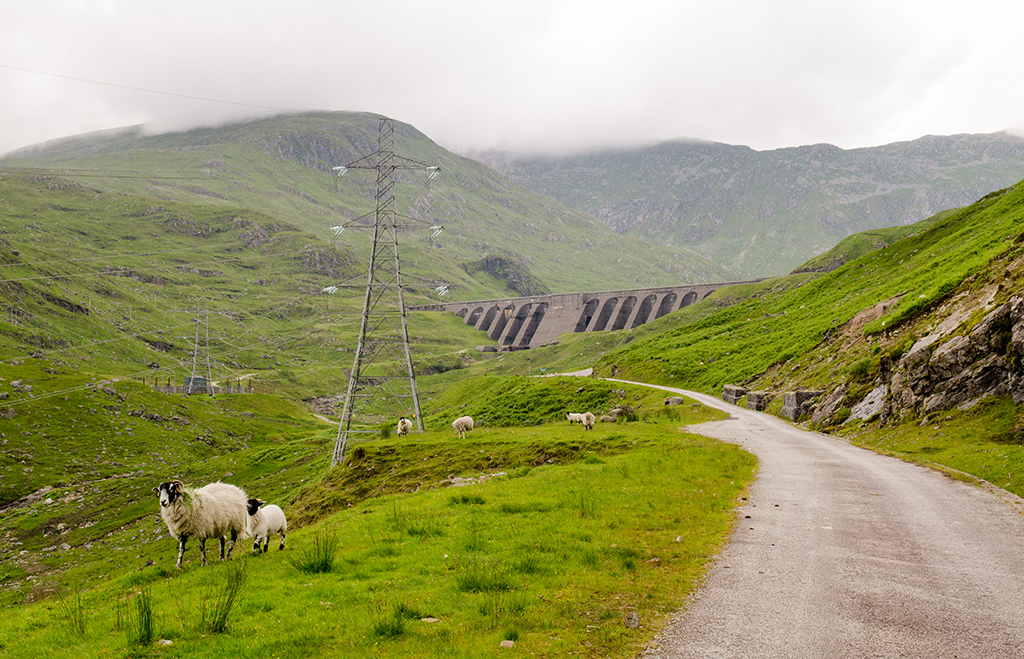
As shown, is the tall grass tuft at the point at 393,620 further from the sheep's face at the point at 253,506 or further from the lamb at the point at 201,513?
the lamb at the point at 201,513

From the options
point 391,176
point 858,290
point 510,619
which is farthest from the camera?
point 858,290

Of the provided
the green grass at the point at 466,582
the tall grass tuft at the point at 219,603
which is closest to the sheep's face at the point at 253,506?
the green grass at the point at 466,582

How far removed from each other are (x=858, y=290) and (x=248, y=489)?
255ft

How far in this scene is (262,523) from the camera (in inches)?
661

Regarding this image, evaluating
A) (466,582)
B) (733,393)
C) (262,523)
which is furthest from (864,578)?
(733,393)

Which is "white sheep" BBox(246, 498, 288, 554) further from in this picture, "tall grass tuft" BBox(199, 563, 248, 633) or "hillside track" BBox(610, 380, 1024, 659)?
"hillside track" BBox(610, 380, 1024, 659)

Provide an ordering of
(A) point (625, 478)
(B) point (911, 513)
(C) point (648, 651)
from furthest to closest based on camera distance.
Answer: (A) point (625, 478) < (B) point (911, 513) < (C) point (648, 651)

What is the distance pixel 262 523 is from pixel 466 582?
29.0ft

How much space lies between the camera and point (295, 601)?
36.3ft

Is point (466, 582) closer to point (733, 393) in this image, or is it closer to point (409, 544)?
point (409, 544)

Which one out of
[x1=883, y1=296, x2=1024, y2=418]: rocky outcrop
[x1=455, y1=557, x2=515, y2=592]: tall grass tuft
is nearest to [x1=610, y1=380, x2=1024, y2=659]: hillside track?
[x1=455, y1=557, x2=515, y2=592]: tall grass tuft

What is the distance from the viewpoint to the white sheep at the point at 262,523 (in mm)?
16656

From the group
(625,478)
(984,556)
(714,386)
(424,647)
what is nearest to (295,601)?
(424,647)

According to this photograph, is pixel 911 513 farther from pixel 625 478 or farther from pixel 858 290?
pixel 858 290
